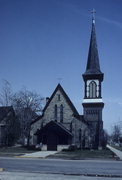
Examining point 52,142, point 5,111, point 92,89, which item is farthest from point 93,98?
point 5,111

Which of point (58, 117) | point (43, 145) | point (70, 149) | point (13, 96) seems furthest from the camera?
point (13, 96)

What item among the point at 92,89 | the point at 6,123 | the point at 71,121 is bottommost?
the point at 6,123

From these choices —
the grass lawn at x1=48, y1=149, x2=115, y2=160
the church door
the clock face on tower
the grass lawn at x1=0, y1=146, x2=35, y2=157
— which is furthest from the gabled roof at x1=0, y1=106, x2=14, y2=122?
the grass lawn at x1=48, y1=149, x2=115, y2=160

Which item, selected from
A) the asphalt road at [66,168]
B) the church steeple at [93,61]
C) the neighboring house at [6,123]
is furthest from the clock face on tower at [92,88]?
the asphalt road at [66,168]

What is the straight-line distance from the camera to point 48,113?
4388 centimetres

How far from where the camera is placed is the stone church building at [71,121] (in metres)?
40.5

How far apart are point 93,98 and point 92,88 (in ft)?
6.97

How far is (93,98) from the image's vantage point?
1809 inches

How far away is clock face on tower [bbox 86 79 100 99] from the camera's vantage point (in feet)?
152

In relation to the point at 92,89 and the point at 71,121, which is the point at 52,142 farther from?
the point at 92,89

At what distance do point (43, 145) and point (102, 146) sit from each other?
36.3ft

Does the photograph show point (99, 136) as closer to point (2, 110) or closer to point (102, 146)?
point (102, 146)

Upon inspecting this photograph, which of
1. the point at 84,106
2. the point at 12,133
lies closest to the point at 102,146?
the point at 84,106

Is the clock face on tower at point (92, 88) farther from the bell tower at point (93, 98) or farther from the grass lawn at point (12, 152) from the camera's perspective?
the grass lawn at point (12, 152)
